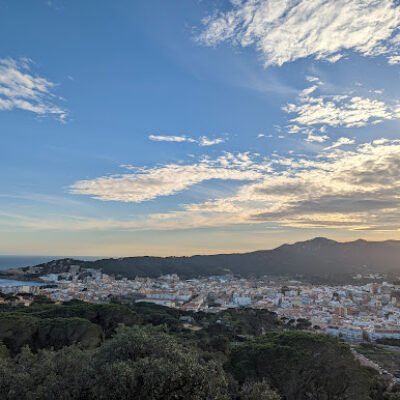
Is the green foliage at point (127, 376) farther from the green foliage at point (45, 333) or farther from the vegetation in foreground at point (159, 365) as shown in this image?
the green foliage at point (45, 333)

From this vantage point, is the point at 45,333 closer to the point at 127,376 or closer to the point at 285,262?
the point at 127,376

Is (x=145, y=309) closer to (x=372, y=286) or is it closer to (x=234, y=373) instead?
(x=234, y=373)

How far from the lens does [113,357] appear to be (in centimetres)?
701

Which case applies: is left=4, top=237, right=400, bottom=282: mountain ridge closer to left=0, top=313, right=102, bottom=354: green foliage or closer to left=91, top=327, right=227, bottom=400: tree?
left=0, top=313, right=102, bottom=354: green foliage

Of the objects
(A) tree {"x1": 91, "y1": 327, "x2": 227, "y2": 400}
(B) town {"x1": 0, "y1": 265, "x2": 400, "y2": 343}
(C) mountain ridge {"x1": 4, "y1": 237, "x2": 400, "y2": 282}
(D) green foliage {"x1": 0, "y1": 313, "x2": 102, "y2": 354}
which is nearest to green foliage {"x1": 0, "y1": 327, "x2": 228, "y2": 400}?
(A) tree {"x1": 91, "y1": 327, "x2": 227, "y2": 400}

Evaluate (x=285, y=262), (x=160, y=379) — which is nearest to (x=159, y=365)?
(x=160, y=379)

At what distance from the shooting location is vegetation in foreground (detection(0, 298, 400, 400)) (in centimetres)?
612

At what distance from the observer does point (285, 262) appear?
11269 centimetres

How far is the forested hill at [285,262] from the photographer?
327 ft

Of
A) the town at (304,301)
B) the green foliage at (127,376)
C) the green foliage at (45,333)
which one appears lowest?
the town at (304,301)

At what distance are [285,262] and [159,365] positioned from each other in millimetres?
Answer: 112117

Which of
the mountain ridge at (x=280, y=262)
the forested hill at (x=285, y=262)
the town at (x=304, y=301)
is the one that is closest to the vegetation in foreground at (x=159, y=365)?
the town at (x=304, y=301)

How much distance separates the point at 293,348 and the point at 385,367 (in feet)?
41.6

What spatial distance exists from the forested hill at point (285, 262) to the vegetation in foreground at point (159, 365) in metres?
73.7
